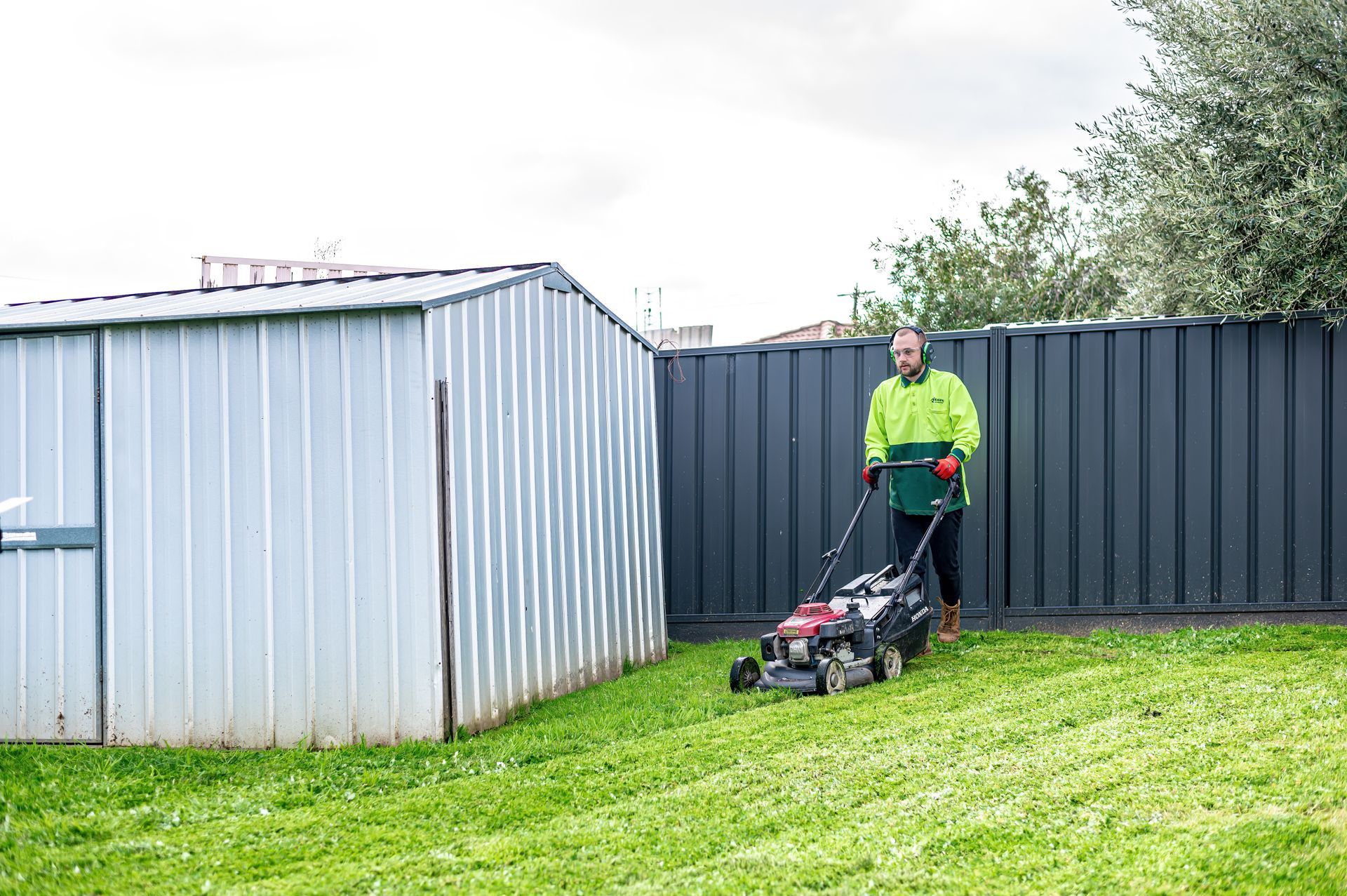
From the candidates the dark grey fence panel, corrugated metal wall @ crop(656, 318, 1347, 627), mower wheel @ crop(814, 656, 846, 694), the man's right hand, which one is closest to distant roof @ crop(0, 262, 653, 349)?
corrugated metal wall @ crop(656, 318, 1347, 627)

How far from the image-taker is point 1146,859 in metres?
3.12

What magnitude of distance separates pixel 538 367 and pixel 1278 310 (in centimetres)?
471

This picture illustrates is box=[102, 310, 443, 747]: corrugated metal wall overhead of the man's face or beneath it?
beneath

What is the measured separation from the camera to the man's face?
6840mm

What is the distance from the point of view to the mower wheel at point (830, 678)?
5.74 m

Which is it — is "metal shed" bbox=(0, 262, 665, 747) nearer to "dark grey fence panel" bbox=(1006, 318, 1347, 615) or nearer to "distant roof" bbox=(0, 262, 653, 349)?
"distant roof" bbox=(0, 262, 653, 349)

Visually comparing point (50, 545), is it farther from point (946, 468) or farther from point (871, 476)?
point (946, 468)

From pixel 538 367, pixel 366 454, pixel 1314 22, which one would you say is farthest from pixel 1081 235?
pixel 366 454

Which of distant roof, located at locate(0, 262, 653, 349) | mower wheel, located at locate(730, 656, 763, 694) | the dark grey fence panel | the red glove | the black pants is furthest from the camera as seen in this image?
the dark grey fence panel

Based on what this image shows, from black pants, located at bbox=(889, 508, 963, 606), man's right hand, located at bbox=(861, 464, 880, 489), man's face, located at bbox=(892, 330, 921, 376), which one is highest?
man's face, located at bbox=(892, 330, 921, 376)

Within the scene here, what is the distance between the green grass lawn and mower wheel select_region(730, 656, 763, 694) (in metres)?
0.21

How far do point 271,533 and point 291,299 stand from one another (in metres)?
1.25

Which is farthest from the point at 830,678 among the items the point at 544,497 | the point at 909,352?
the point at 909,352

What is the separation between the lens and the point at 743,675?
6.05 metres
